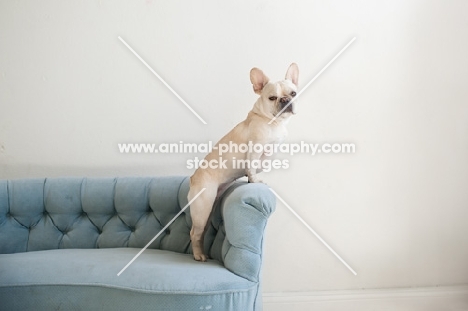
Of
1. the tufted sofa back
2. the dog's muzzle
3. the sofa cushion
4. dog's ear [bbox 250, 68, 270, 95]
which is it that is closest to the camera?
the sofa cushion

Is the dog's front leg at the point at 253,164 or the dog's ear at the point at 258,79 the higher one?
the dog's ear at the point at 258,79

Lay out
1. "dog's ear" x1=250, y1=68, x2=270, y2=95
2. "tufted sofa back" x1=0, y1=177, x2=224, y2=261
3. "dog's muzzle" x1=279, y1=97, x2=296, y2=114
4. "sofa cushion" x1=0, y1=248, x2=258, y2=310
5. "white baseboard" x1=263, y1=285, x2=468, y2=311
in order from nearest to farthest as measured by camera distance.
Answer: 1. "sofa cushion" x1=0, y1=248, x2=258, y2=310
2. "dog's muzzle" x1=279, y1=97, x2=296, y2=114
3. "dog's ear" x1=250, y1=68, x2=270, y2=95
4. "tufted sofa back" x1=0, y1=177, x2=224, y2=261
5. "white baseboard" x1=263, y1=285, x2=468, y2=311

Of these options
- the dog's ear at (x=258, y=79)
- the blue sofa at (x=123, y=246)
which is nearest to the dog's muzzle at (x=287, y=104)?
the dog's ear at (x=258, y=79)

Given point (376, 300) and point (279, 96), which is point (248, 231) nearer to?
point (279, 96)

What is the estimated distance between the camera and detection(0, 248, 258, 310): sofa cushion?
1259mm

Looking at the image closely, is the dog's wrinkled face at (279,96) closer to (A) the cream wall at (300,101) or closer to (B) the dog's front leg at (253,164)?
(B) the dog's front leg at (253,164)

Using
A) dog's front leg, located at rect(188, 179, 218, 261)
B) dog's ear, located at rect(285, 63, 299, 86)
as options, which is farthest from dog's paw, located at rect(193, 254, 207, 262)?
dog's ear, located at rect(285, 63, 299, 86)

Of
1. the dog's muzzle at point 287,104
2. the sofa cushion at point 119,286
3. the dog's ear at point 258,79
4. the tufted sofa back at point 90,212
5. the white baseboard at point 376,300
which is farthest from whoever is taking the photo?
the white baseboard at point 376,300

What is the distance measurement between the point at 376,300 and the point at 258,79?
4.31 feet

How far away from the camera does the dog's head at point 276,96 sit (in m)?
1.51

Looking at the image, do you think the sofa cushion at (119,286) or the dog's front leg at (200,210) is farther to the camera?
the dog's front leg at (200,210)

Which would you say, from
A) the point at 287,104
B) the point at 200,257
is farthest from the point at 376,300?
the point at 287,104

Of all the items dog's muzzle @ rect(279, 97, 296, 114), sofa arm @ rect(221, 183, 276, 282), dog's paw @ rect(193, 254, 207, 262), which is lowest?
dog's paw @ rect(193, 254, 207, 262)

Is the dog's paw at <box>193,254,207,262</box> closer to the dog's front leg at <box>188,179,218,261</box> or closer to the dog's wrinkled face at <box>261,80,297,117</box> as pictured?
the dog's front leg at <box>188,179,218,261</box>
